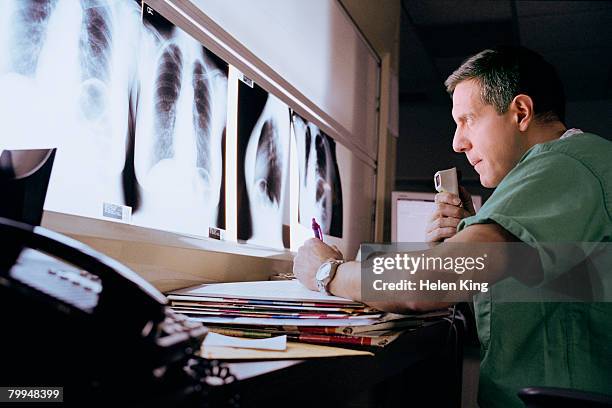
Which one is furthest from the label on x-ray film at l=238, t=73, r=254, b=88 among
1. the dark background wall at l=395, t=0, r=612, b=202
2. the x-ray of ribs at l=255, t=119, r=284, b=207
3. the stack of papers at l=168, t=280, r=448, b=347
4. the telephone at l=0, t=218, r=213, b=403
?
the dark background wall at l=395, t=0, r=612, b=202

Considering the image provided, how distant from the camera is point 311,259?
1161 millimetres

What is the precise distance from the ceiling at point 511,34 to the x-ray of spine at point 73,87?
3.43 m

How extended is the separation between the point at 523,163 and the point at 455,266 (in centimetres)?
24

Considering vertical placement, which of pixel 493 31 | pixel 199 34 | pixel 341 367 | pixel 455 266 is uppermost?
pixel 493 31

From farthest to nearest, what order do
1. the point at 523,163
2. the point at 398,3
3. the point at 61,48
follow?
the point at 398,3
the point at 523,163
the point at 61,48

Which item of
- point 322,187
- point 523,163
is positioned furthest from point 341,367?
point 322,187

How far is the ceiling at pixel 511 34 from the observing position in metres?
4.13

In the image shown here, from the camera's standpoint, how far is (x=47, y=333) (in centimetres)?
38

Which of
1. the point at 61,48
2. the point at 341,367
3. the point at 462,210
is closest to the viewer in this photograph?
the point at 341,367

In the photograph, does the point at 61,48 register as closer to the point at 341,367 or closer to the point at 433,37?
the point at 341,367

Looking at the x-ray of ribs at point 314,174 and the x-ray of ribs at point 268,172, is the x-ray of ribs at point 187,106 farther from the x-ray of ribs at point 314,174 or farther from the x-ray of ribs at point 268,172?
the x-ray of ribs at point 314,174

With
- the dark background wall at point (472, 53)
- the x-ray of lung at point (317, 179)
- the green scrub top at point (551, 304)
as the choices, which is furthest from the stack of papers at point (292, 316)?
the dark background wall at point (472, 53)

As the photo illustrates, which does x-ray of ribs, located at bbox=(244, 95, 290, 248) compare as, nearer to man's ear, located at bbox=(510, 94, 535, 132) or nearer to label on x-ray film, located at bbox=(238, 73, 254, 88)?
label on x-ray film, located at bbox=(238, 73, 254, 88)

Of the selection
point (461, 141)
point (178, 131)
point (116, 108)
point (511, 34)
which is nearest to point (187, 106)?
point (178, 131)
